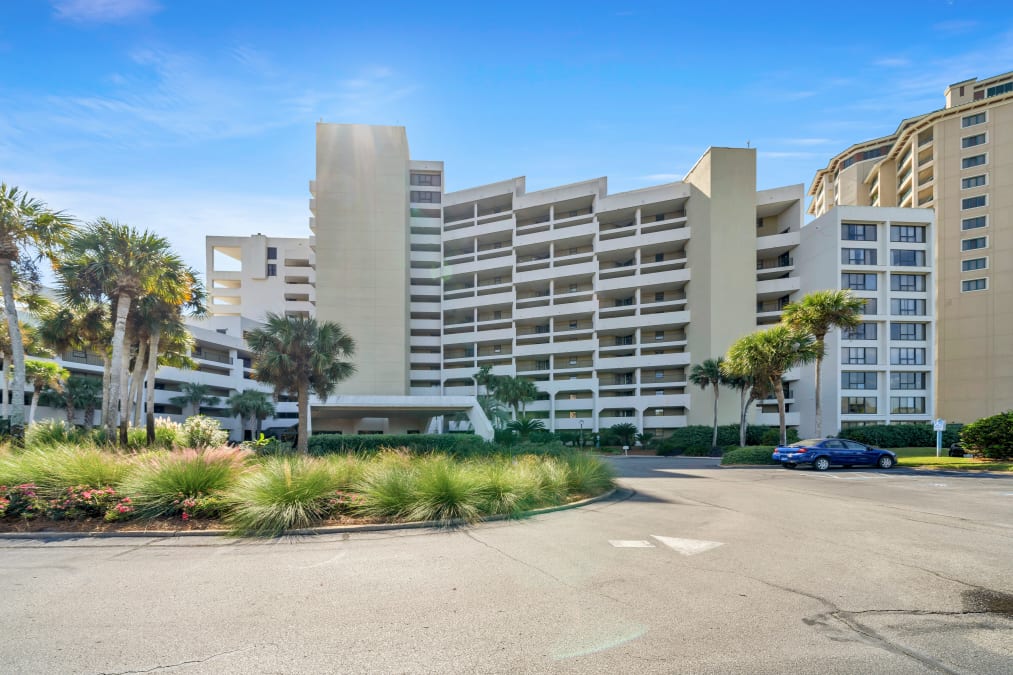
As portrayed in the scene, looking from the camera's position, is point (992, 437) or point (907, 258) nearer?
point (992, 437)

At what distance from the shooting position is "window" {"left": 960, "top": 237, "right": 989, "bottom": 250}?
55.8 metres

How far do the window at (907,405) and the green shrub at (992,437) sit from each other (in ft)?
94.6

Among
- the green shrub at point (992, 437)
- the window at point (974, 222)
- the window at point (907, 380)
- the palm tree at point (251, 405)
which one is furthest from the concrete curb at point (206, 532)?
the window at point (974, 222)

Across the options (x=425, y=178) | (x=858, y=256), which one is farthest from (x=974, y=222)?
(x=425, y=178)

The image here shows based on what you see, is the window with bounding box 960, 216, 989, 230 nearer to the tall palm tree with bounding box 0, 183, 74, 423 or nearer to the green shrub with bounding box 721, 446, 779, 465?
the green shrub with bounding box 721, 446, 779, 465

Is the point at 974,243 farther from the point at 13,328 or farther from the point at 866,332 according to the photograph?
the point at 13,328

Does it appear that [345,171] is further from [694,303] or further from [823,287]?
[823,287]

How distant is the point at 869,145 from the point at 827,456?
72920 mm

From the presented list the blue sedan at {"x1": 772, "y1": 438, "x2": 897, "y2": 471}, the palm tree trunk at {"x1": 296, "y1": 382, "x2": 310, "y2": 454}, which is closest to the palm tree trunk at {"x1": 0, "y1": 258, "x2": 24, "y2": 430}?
the palm tree trunk at {"x1": 296, "y1": 382, "x2": 310, "y2": 454}

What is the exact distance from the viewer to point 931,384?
4994cm

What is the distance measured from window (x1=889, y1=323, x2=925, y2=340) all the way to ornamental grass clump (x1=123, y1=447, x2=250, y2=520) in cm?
6093

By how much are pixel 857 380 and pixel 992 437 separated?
2901 centimetres

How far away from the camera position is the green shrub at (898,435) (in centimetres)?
4084

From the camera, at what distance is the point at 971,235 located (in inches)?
2224
